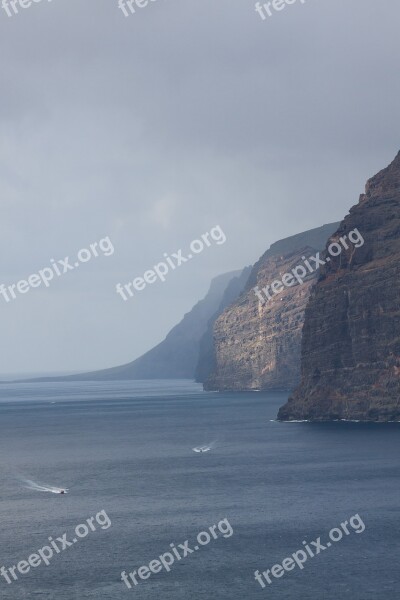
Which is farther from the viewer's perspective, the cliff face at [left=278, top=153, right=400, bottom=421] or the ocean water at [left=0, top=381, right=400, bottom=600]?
the cliff face at [left=278, top=153, right=400, bottom=421]

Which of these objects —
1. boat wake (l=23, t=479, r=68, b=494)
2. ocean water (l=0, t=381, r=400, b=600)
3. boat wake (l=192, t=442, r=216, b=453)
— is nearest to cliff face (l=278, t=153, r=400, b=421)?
ocean water (l=0, t=381, r=400, b=600)

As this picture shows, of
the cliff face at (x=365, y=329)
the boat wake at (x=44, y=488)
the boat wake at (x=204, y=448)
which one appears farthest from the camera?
the cliff face at (x=365, y=329)

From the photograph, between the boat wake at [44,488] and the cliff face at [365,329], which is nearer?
the boat wake at [44,488]

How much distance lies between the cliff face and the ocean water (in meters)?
9.51

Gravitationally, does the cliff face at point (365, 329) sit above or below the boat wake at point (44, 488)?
below

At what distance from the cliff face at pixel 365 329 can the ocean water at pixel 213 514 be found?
9.51 m

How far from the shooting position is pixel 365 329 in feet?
621

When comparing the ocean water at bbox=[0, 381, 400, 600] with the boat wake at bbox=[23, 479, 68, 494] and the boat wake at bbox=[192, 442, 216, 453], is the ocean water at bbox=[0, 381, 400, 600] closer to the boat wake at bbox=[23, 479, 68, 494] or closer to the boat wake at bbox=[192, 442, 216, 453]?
the boat wake at bbox=[23, 479, 68, 494]

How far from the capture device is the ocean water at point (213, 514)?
82688 millimetres

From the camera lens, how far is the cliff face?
605 ft

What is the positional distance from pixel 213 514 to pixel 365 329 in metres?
86.2

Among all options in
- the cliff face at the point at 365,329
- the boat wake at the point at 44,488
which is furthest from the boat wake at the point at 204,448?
the boat wake at the point at 44,488

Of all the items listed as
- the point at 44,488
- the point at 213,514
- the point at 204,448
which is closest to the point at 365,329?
the point at 204,448

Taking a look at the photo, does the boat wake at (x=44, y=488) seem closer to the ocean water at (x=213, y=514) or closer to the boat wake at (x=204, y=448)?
the ocean water at (x=213, y=514)
